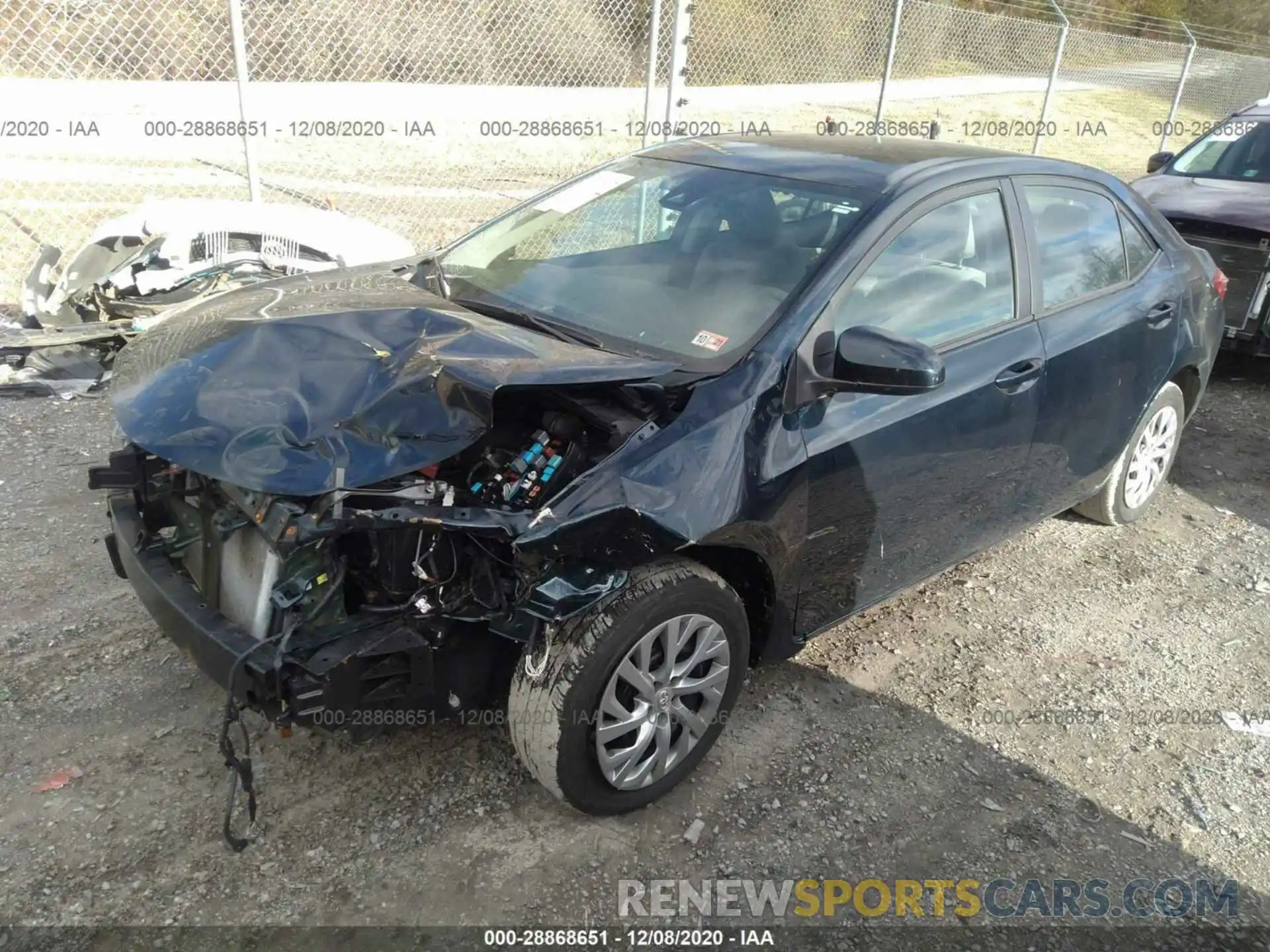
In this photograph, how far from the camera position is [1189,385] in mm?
4672

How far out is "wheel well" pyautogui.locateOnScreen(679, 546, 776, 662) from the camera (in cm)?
278

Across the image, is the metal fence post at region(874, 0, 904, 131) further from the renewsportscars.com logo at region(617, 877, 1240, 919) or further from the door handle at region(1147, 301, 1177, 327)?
the renewsportscars.com logo at region(617, 877, 1240, 919)

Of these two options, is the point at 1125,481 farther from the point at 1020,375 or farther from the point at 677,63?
the point at 677,63

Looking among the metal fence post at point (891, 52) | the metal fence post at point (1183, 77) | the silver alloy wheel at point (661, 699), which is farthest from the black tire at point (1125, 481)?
the metal fence post at point (1183, 77)

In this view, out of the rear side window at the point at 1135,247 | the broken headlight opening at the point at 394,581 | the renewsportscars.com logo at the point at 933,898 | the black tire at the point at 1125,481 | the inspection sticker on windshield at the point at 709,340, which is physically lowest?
the renewsportscars.com logo at the point at 933,898

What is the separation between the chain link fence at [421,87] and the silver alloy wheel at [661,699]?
5266 mm

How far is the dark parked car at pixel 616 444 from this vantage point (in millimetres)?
2449

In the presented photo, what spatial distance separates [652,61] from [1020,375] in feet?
14.8

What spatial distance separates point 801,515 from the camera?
9.23 feet

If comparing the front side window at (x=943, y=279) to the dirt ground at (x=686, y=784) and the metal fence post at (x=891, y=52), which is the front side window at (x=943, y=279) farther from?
the metal fence post at (x=891, y=52)

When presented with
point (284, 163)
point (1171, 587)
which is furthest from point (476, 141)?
point (1171, 587)

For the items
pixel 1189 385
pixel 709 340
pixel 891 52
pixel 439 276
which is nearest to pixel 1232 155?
pixel 891 52

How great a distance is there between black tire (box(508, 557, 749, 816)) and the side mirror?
27.3 inches

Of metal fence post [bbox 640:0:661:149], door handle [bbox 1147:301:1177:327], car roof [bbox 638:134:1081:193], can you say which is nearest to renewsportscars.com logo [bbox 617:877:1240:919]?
car roof [bbox 638:134:1081:193]
